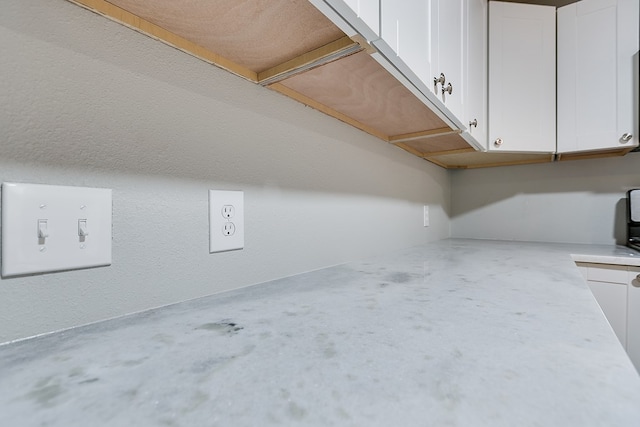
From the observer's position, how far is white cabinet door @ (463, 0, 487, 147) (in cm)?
111

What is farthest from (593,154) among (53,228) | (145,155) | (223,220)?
(53,228)

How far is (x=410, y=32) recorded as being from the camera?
607mm

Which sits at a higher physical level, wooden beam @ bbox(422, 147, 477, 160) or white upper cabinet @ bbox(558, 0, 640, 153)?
white upper cabinet @ bbox(558, 0, 640, 153)

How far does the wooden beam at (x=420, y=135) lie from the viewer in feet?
3.47

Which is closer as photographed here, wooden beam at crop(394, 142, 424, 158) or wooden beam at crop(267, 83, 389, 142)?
wooden beam at crop(267, 83, 389, 142)

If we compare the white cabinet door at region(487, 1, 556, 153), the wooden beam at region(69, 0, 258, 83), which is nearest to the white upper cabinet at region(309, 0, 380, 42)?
the wooden beam at region(69, 0, 258, 83)

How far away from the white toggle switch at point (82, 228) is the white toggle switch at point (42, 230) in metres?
0.03

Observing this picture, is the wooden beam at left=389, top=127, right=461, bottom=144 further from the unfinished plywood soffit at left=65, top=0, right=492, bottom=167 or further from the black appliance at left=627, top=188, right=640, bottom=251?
the black appliance at left=627, top=188, right=640, bottom=251

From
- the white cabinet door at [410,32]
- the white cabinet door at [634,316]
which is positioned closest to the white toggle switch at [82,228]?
the white cabinet door at [410,32]

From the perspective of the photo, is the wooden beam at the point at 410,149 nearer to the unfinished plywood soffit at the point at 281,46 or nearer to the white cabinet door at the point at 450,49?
the white cabinet door at the point at 450,49

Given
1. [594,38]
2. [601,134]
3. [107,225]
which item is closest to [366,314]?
[107,225]

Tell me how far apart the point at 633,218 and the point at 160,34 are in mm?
1958

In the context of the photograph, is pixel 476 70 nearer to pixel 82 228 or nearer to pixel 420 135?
pixel 420 135

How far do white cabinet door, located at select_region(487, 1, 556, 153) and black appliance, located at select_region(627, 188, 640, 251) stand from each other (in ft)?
1.36
